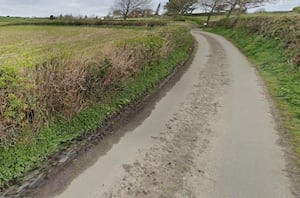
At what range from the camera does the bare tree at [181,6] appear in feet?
193

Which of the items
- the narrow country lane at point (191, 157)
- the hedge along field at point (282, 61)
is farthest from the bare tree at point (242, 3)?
the narrow country lane at point (191, 157)

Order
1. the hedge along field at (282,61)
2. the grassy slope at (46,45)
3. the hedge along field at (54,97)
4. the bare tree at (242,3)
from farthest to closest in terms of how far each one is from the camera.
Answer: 1. the bare tree at (242,3)
2. the hedge along field at (282,61)
3. the grassy slope at (46,45)
4. the hedge along field at (54,97)

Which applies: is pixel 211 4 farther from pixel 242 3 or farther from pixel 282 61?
pixel 282 61

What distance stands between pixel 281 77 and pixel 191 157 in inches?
297

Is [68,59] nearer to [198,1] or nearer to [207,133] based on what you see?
[207,133]

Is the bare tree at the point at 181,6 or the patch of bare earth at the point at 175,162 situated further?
the bare tree at the point at 181,6

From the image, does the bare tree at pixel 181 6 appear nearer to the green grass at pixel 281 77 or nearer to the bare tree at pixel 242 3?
the bare tree at pixel 242 3

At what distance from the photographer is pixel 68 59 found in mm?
5570

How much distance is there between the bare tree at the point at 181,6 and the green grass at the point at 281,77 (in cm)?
4194

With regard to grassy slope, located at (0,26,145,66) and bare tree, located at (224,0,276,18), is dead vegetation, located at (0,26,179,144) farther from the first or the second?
bare tree, located at (224,0,276,18)

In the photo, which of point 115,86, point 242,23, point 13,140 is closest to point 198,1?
point 242,23

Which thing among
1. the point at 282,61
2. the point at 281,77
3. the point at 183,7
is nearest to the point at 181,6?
the point at 183,7

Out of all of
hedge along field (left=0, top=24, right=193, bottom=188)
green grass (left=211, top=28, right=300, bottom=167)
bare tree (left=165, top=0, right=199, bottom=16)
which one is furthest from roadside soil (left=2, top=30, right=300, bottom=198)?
bare tree (left=165, top=0, right=199, bottom=16)

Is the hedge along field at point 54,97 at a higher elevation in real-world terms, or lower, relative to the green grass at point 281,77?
higher
